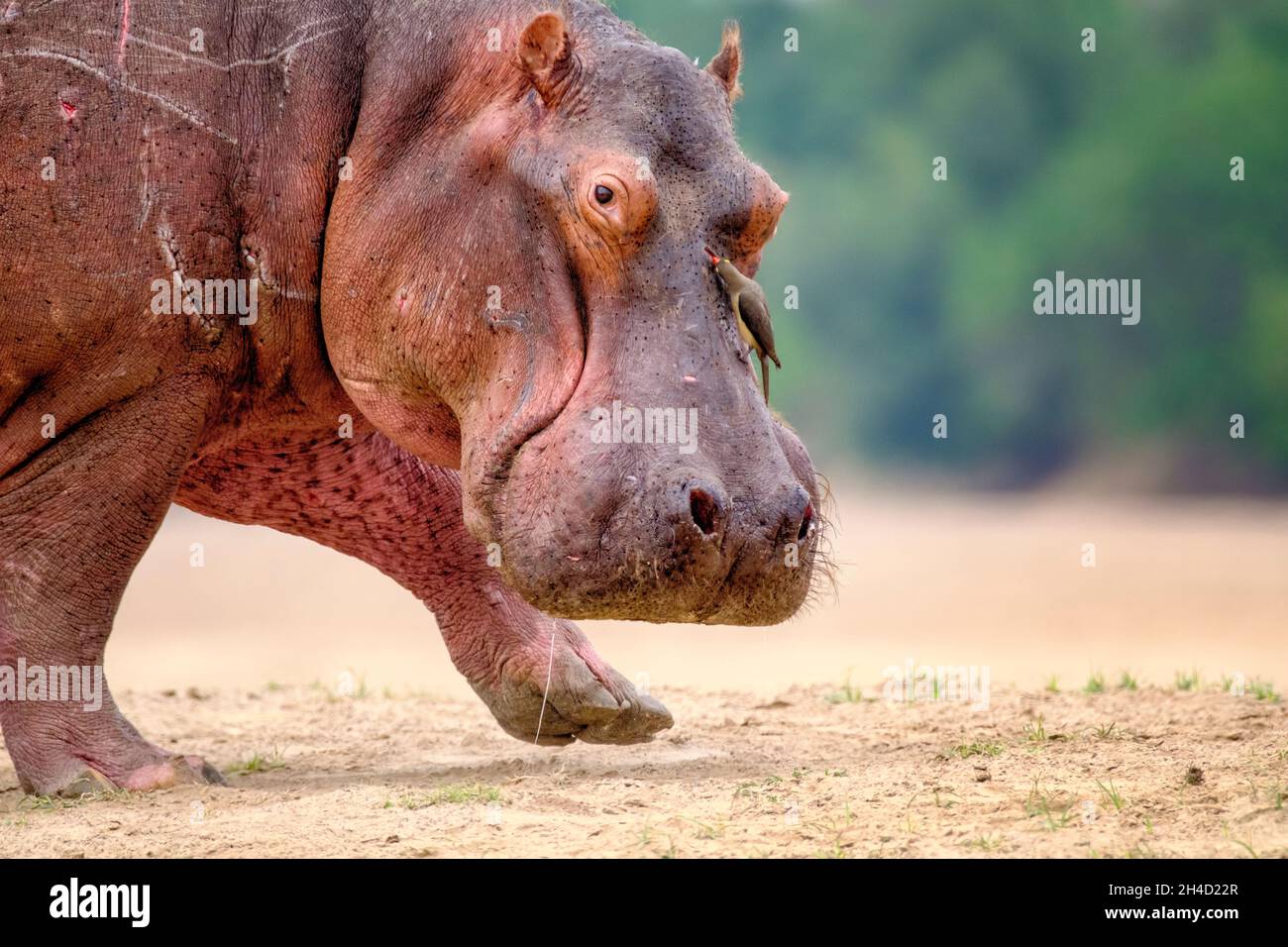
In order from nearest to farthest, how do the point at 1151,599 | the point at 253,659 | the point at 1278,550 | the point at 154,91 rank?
the point at 154,91 → the point at 253,659 → the point at 1151,599 → the point at 1278,550

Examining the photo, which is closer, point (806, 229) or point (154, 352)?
point (154, 352)

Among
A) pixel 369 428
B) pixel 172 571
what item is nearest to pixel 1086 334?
pixel 172 571

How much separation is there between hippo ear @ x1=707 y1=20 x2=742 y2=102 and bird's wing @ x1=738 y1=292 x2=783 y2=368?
937mm

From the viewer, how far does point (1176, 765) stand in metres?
5.43

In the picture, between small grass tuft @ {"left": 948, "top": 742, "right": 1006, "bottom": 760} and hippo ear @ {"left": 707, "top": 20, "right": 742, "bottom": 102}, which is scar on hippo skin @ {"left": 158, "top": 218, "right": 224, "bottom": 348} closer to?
hippo ear @ {"left": 707, "top": 20, "right": 742, "bottom": 102}

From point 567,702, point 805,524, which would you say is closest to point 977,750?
point 805,524

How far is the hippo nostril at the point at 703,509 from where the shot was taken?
4980 millimetres

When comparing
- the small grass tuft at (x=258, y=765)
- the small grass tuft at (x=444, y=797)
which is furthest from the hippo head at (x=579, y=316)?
the small grass tuft at (x=258, y=765)

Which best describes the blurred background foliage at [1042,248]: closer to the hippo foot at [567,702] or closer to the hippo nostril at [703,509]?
the hippo foot at [567,702]

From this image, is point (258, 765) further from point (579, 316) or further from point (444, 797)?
point (579, 316)

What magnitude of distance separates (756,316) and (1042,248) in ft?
92.8

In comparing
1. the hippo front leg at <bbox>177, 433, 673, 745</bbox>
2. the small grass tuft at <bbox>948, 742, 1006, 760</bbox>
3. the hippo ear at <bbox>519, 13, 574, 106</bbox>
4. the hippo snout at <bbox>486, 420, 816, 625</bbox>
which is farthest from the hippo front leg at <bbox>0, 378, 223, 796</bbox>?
the small grass tuft at <bbox>948, 742, 1006, 760</bbox>

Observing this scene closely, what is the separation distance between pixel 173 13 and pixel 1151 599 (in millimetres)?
15686

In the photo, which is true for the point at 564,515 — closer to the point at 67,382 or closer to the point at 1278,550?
the point at 67,382
